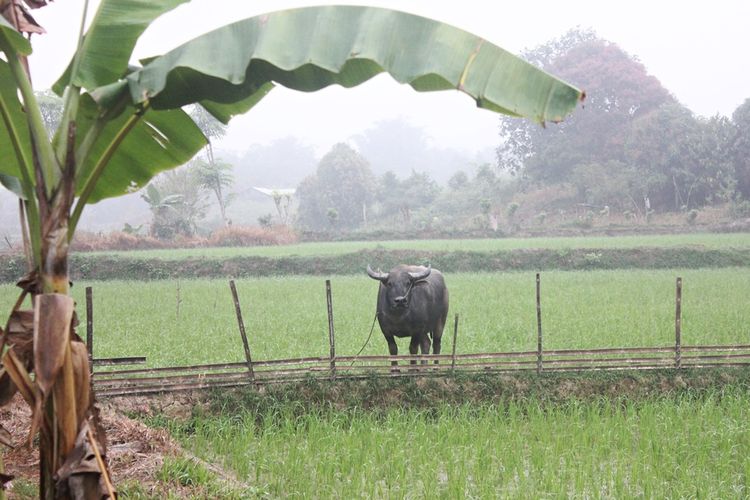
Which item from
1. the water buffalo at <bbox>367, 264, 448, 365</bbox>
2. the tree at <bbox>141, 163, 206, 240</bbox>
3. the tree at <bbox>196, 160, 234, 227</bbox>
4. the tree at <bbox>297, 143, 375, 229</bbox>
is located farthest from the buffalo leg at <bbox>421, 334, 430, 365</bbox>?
the tree at <bbox>297, 143, 375, 229</bbox>

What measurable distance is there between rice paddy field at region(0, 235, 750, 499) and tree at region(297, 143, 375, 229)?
19.4 meters

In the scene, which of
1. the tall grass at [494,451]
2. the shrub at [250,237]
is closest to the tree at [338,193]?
the shrub at [250,237]

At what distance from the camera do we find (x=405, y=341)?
8250 mm

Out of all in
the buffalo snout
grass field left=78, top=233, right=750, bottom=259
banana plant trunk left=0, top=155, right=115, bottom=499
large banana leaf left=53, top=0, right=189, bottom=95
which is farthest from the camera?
grass field left=78, top=233, right=750, bottom=259

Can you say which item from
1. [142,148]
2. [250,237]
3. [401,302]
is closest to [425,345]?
[401,302]

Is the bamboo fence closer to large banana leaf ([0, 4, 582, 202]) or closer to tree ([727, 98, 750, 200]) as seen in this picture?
large banana leaf ([0, 4, 582, 202])

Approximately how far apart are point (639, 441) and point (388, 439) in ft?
6.03

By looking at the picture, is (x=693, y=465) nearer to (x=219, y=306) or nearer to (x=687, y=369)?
(x=687, y=369)

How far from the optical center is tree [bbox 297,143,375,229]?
2897 cm

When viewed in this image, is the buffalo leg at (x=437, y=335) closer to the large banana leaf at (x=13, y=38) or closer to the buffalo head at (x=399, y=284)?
the buffalo head at (x=399, y=284)

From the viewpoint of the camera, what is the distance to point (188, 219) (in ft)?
75.4

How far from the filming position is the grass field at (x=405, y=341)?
7.20 meters

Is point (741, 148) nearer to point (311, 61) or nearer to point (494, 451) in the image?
point (494, 451)

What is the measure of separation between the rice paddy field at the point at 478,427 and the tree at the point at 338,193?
19390 millimetres
